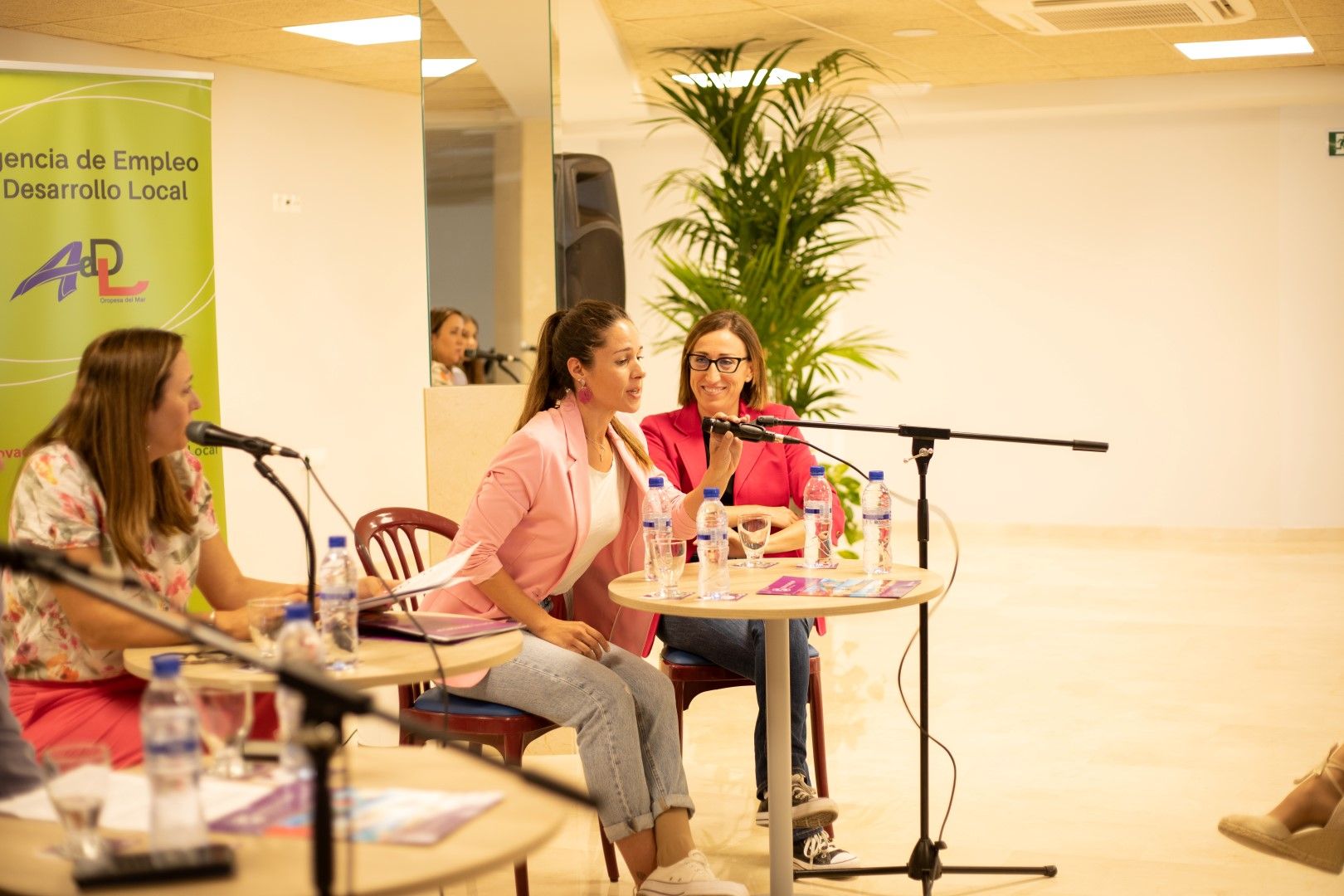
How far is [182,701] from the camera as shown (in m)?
1.59

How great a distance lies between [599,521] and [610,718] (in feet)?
1.71

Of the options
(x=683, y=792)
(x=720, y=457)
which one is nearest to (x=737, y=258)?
(x=720, y=457)

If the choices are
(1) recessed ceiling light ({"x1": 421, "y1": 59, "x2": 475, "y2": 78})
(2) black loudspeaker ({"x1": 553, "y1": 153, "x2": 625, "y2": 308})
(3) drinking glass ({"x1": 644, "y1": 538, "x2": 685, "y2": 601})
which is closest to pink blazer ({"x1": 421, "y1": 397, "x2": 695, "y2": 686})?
(3) drinking glass ({"x1": 644, "y1": 538, "x2": 685, "y2": 601})

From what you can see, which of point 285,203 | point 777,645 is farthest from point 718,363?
point 285,203

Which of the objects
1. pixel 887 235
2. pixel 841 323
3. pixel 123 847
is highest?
pixel 887 235

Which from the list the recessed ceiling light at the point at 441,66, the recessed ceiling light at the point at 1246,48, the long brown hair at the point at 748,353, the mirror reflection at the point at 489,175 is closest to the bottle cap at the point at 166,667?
the long brown hair at the point at 748,353

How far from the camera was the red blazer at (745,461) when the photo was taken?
373cm

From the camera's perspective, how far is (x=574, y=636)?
291cm

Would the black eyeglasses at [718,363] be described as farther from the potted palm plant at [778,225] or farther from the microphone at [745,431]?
the potted palm plant at [778,225]

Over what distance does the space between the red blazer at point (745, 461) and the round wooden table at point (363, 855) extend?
6.98 ft

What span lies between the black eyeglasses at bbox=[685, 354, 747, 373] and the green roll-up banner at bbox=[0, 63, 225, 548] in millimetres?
1929

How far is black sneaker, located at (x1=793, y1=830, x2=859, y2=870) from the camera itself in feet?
10.8

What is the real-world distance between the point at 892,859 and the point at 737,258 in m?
3.50

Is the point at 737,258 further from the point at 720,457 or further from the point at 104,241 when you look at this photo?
the point at 720,457
